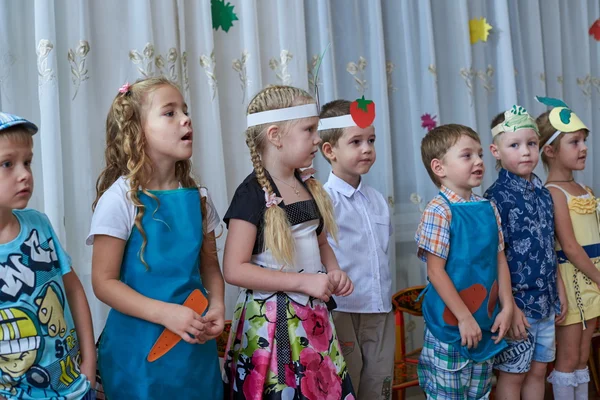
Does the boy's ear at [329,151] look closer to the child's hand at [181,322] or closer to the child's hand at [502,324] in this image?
the child's hand at [502,324]

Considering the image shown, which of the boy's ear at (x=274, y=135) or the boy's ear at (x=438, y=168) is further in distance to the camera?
the boy's ear at (x=438, y=168)

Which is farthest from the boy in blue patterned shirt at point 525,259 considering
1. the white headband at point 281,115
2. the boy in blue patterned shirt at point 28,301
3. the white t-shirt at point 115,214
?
the boy in blue patterned shirt at point 28,301

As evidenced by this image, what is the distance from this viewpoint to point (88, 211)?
7.13ft

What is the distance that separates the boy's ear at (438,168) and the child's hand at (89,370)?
1.35 meters

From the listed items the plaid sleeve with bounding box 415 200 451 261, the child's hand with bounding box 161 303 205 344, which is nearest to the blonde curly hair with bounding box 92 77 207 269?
the child's hand with bounding box 161 303 205 344

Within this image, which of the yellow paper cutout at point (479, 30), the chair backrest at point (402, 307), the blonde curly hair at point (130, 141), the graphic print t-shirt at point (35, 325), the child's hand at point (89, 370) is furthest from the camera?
the yellow paper cutout at point (479, 30)

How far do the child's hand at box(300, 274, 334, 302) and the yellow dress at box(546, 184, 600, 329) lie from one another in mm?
1286

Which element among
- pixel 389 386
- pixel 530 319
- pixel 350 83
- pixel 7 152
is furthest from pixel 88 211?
pixel 530 319

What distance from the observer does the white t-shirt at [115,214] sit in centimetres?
159

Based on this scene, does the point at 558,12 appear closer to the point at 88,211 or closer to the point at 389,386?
the point at 389,386

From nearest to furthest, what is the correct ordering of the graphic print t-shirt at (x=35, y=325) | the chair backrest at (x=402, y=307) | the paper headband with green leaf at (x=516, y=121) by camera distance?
the graphic print t-shirt at (x=35, y=325), the paper headband with green leaf at (x=516, y=121), the chair backrest at (x=402, y=307)

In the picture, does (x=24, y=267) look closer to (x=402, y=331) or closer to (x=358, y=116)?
(x=358, y=116)

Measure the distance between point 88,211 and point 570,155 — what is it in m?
1.94

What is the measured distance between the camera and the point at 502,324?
220cm
